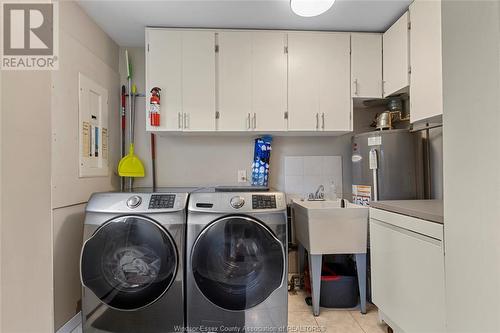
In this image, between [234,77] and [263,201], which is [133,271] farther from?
[234,77]

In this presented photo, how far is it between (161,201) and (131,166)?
3.07 ft

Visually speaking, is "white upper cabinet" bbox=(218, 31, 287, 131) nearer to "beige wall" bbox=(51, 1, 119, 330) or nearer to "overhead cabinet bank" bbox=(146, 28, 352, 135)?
"overhead cabinet bank" bbox=(146, 28, 352, 135)

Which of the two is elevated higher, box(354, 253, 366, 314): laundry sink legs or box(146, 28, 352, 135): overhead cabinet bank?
box(146, 28, 352, 135): overhead cabinet bank

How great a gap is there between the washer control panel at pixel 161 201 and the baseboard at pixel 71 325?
1.01m

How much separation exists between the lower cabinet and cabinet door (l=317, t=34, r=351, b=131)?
2.82ft

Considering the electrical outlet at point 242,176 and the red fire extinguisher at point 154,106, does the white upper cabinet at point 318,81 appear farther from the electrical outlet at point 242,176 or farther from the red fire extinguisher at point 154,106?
the red fire extinguisher at point 154,106

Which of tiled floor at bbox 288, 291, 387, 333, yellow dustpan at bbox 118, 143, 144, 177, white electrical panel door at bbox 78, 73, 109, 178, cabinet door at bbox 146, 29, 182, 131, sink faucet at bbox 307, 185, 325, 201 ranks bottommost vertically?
tiled floor at bbox 288, 291, 387, 333

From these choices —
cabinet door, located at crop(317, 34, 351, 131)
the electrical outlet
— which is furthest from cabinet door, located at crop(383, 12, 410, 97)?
the electrical outlet

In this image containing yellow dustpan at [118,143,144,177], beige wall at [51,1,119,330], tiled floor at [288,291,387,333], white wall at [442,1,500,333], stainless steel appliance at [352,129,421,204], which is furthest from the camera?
yellow dustpan at [118,143,144,177]

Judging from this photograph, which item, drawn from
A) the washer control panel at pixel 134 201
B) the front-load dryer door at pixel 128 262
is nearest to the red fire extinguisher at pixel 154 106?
the washer control panel at pixel 134 201

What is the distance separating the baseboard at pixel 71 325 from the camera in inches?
63.5

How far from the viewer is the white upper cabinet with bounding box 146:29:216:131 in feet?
6.63

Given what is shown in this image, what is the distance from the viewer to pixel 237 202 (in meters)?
1.54

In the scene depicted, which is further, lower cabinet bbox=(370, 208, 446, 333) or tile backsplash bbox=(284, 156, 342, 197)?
tile backsplash bbox=(284, 156, 342, 197)
